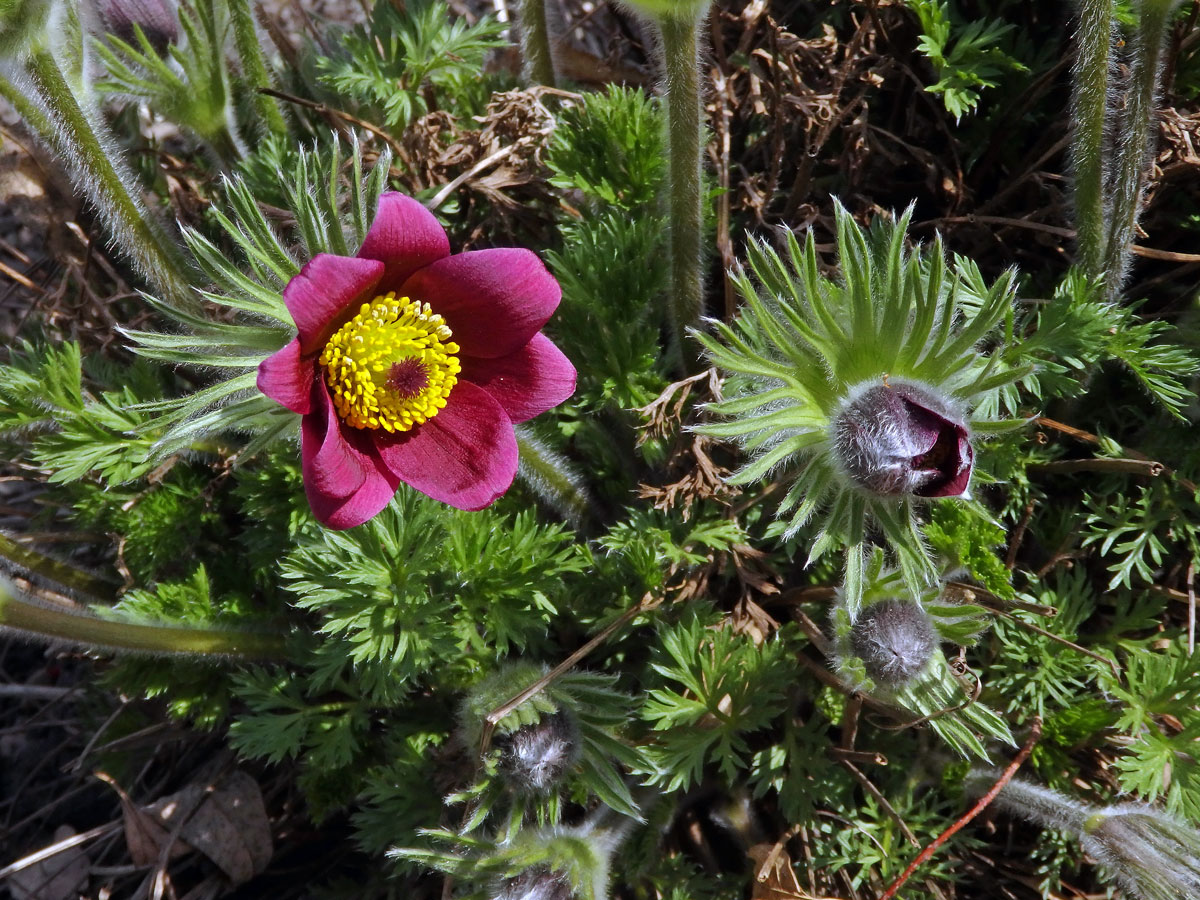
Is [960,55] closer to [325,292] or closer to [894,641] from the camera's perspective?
[894,641]

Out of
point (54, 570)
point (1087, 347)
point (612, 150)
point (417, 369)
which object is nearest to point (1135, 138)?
point (1087, 347)

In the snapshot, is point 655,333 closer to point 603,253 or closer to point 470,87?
point 603,253

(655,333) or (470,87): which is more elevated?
(470,87)

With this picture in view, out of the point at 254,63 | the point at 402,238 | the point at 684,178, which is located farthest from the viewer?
the point at 254,63

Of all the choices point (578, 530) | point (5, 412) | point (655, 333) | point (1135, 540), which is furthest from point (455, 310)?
point (1135, 540)

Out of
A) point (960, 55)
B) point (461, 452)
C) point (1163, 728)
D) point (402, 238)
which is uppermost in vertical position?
point (402, 238)

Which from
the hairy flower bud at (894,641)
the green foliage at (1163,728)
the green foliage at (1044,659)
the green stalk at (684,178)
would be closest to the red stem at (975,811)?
the green foliage at (1044,659)

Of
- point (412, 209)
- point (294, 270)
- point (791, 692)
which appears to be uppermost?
point (412, 209)
